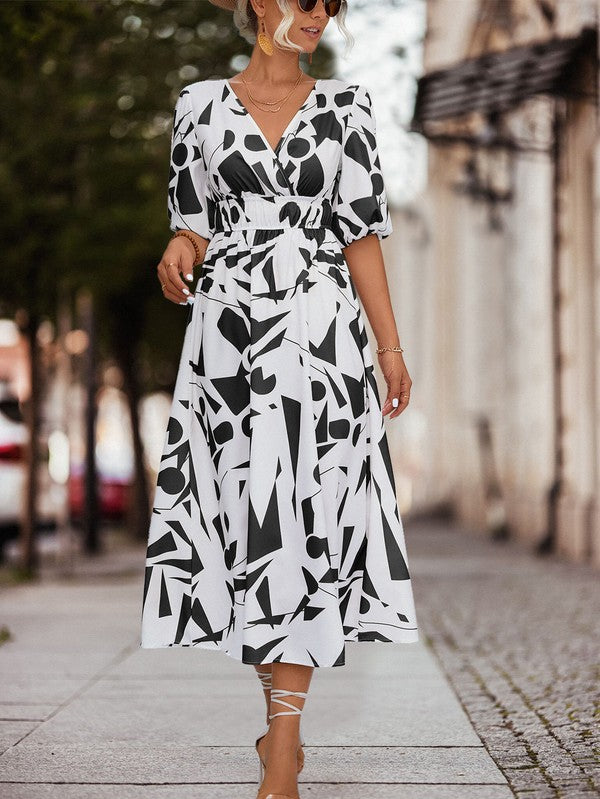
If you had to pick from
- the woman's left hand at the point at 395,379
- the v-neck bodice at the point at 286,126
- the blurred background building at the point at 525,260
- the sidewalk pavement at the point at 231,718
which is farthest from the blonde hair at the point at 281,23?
the blurred background building at the point at 525,260

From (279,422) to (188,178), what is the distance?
71cm

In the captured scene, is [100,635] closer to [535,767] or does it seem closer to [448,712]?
[448,712]

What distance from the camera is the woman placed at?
333 centimetres

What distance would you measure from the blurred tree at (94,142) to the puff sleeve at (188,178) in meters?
7.23

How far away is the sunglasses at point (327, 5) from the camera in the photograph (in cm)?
342

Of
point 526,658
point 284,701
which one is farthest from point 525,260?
point 284,701

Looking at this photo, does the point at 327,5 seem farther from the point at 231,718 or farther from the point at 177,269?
the point at 231,718

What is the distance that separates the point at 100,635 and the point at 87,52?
6437 mm

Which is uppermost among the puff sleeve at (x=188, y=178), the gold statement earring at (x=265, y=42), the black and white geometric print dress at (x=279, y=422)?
the gold statement earring at (x=265, y=42)

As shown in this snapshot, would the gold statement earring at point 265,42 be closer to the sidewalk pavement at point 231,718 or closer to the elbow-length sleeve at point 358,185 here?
the elbow-length sleeve at point 358,185

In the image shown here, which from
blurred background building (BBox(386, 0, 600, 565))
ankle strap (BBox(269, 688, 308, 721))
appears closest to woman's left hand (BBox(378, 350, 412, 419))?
ankle strap (BBox(269, 688, 308, 721))

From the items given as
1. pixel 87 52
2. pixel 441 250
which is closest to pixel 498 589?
pixel 87 52

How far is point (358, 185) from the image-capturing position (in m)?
3.54

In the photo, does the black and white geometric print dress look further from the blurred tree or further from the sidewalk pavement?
the blurred tree
